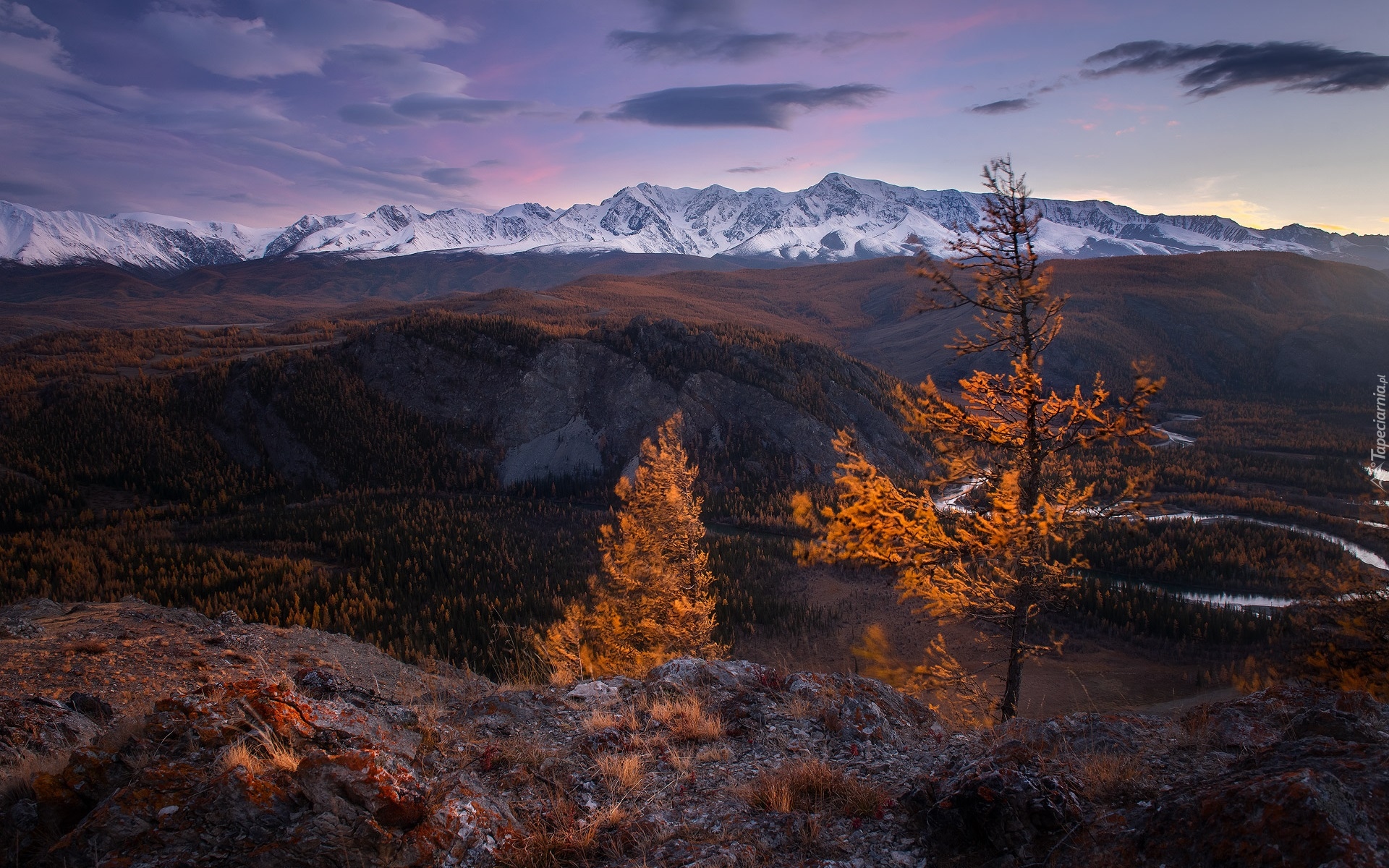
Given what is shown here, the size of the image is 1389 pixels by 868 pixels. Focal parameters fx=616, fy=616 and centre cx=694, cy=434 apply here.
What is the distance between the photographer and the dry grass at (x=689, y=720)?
6.11 metres

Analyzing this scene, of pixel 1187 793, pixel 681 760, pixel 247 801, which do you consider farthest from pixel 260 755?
pixel 1187 793

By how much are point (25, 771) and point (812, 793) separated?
5.32m

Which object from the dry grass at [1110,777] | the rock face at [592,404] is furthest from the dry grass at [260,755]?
the rock face at [592,404]

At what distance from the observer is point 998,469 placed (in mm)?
9086

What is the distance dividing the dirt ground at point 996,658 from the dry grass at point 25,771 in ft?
52.7

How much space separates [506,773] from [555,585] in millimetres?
22234

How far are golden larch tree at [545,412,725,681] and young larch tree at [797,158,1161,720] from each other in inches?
302

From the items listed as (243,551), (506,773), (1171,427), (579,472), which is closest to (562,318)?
(579,472)

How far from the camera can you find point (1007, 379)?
916 cm

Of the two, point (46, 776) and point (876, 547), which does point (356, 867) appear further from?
point (876, 547)

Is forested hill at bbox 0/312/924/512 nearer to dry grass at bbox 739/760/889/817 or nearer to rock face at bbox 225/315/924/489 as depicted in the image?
rock face at bbox 225/315/924/489

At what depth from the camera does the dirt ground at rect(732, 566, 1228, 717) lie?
18.4 metres

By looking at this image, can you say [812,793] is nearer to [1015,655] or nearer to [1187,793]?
[1187,793]

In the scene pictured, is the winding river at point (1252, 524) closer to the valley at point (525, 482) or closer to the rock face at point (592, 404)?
the valley at point (525, 482)
